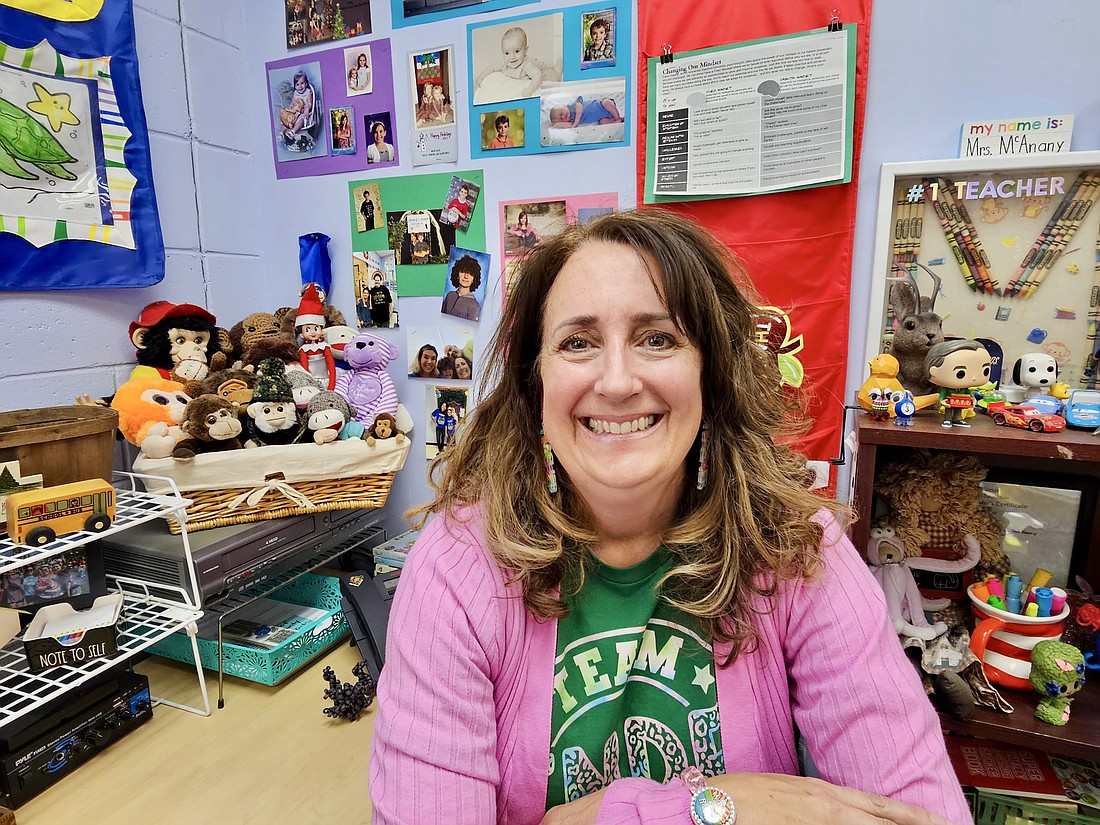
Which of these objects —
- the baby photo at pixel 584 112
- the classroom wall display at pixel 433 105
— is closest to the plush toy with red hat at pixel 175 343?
the classroom wall display at pixel 433 105

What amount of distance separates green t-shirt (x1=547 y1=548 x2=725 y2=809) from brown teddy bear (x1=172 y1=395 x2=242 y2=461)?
86cm

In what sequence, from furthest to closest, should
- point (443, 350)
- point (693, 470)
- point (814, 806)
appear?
point (443, 350)
point (693, 470)
point (814, 806)

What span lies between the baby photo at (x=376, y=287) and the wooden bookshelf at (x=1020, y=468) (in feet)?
3.82

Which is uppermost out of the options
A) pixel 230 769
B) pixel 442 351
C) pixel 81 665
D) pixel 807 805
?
pixel 442 351

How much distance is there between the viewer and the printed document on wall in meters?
1.20

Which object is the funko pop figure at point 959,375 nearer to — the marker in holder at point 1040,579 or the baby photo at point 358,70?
the marker in holder at point 1040,579

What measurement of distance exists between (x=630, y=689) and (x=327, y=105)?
1.60 metres

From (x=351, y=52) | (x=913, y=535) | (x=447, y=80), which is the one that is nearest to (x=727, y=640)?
(x=913, y=535)

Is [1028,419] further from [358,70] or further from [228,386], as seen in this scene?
[358,70]

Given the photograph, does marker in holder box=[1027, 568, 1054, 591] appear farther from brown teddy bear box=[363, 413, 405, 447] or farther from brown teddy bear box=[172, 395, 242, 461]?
→ brown teddy bear box=[172, 395, 242, 461]

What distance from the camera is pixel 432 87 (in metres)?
1.54

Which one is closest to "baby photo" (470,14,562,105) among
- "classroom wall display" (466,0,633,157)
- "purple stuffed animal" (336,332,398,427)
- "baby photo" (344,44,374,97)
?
"classroom wall display" (466,0,633,157)

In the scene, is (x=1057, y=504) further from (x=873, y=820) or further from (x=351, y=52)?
(x=351, y=52)

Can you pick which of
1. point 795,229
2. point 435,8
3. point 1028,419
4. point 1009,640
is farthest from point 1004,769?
point 435,8
